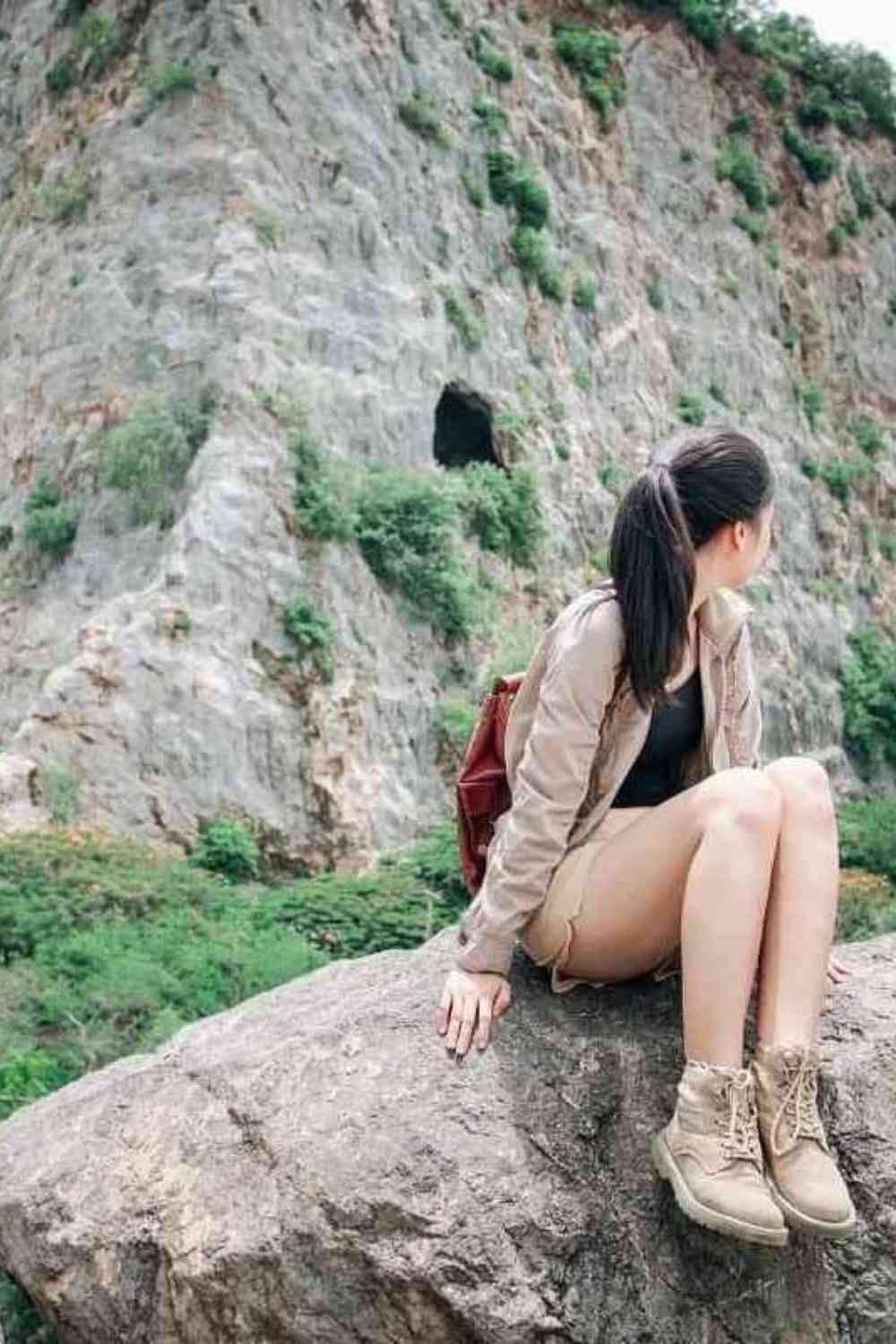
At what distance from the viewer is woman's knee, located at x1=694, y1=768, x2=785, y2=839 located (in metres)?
2.94

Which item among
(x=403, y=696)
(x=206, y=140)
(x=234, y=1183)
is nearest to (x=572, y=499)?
(x=403, y=696)

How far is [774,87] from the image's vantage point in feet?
76.7

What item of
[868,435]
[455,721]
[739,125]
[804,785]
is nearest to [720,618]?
[804,785]

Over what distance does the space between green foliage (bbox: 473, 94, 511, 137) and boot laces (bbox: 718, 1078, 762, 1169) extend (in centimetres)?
1760

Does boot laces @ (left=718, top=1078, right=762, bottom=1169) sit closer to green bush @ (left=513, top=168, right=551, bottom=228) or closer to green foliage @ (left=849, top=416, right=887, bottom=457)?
green bush @ (left=513, top=168, right=551, bottom=228)

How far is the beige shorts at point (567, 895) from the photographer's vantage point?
3.13m

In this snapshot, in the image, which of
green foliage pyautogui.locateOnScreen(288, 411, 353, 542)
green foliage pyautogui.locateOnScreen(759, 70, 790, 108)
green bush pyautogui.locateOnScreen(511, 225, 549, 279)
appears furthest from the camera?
green foliage pyautogui.locateOnScreen(759, 70, 790, 108)

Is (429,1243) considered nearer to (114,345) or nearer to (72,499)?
(72,499)

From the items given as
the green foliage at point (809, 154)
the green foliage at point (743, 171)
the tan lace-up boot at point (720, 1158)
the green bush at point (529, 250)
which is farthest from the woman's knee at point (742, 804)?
→ the green foliage at point (809, 154)

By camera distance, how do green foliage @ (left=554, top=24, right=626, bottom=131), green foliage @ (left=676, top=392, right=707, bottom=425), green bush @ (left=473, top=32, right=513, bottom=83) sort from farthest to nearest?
green foliage @ (left=554, top=24, right=626, bottom=131) < green foliage @ (left=676, top=392, right=707, bottom=425) < green bush @ (left=473, top=32, right=513, bottom=83)

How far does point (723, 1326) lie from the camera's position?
296cm

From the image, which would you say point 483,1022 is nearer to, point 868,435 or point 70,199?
point 70,199

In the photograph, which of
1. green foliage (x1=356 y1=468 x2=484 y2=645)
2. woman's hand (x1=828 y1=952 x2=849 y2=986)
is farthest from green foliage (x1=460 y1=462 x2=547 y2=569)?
woman's hand (x1=828 y1=952 x2=849 y2=986)

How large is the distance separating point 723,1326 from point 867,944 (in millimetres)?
1403
